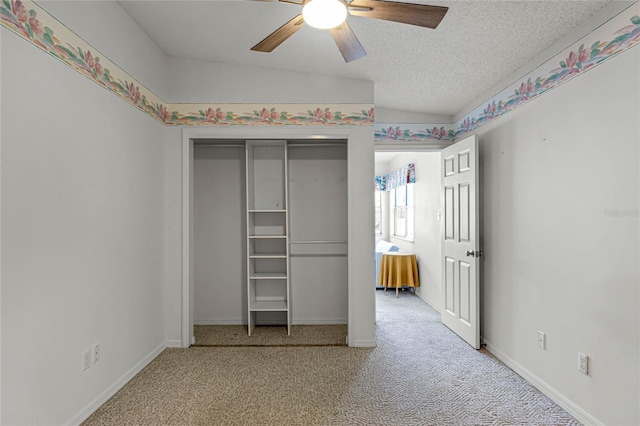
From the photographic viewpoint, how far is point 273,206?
3934mm

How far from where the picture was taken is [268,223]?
13.0 ft

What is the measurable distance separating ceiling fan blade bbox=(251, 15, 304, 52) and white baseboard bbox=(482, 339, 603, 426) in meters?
2.81

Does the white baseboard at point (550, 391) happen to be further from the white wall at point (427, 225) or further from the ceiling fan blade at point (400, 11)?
the ceiling fan blade at point (400, 11)

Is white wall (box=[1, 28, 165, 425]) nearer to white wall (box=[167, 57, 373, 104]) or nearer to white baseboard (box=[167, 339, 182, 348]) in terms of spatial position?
white baseboard (box=[167, 339, 182, 348])

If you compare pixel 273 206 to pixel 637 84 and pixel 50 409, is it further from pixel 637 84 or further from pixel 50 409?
pixel 637 84

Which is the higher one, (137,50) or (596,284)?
(137,50)

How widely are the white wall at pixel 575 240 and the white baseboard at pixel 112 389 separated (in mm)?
3042

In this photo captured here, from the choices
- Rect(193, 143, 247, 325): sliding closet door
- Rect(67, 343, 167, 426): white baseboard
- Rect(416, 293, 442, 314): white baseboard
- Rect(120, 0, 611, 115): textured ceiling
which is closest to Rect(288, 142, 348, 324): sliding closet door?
Rect(193, 143, 247, 325): sliding closet door

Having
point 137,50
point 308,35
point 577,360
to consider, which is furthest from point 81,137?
point 577,360

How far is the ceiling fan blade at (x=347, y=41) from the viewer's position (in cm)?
179

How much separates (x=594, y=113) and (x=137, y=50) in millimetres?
3271

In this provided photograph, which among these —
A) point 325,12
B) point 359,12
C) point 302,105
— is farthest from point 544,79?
point 302,105

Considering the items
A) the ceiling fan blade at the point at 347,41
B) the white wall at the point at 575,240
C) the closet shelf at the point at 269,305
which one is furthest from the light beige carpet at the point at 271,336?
the ceiling fan blade at the point at 347,41

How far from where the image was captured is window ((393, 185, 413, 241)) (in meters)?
5.88
